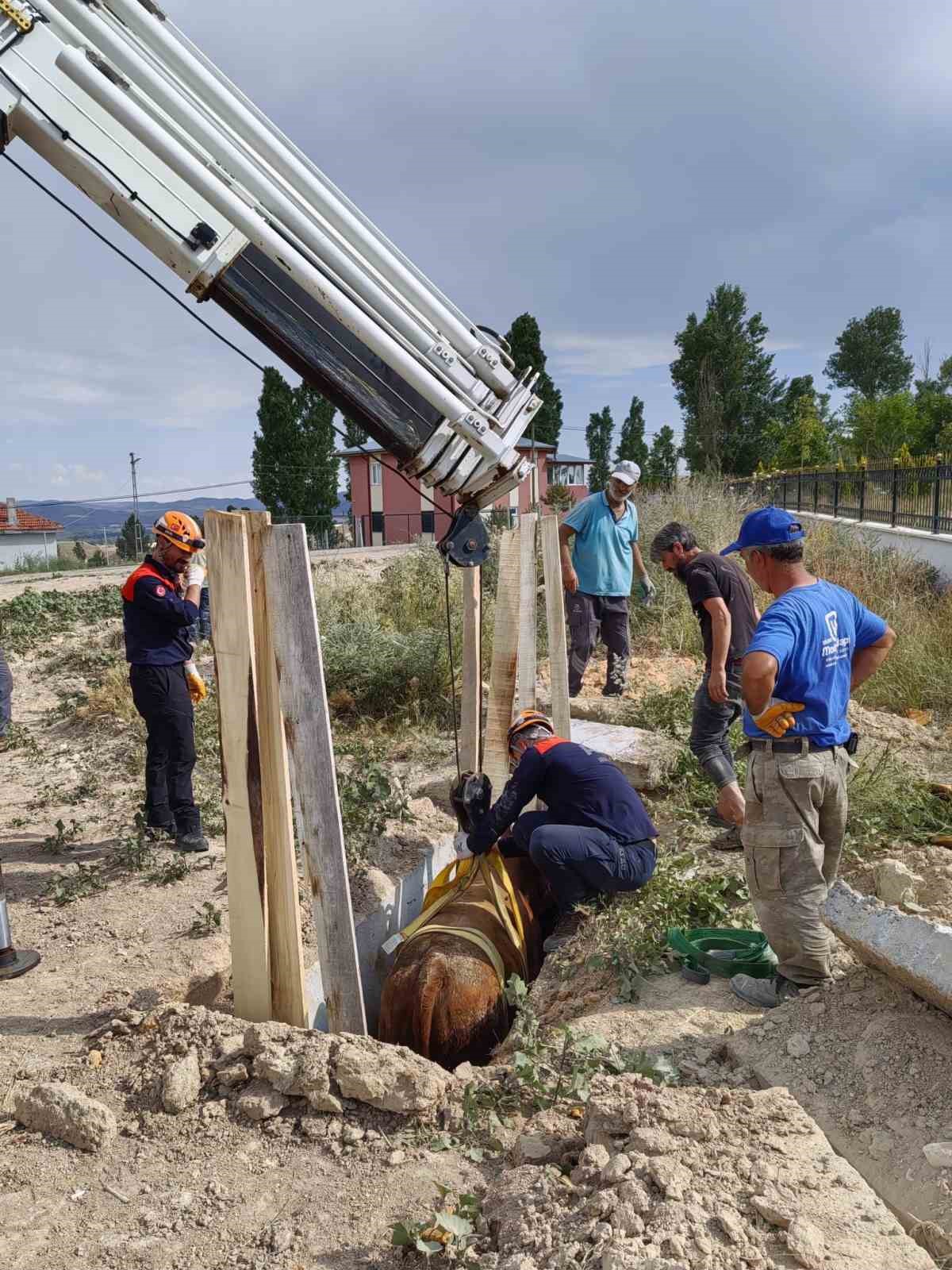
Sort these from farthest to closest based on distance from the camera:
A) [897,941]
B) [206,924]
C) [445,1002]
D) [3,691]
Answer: [3,691], [206,924], [445,1002], [897,941]

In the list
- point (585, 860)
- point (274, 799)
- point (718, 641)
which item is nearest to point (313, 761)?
point (274, 799)

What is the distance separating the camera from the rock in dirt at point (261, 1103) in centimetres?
258

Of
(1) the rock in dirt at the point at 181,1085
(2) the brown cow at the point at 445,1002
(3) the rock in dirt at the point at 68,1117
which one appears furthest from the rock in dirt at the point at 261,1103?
(2) the brown cow at the point at 445,1002

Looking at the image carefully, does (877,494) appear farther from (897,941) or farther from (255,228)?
(255,228)

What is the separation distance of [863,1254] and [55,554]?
4286 cm

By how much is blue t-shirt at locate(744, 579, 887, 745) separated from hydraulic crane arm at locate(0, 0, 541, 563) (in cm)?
126

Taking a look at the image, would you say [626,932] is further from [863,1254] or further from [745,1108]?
[863,1254]

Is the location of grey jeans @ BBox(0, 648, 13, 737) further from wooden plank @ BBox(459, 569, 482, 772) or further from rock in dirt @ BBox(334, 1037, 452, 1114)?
rock in dirt @ BBox(334, 1037, 452, 1114)

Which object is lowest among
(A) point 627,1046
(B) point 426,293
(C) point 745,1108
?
(A) point 627,1046

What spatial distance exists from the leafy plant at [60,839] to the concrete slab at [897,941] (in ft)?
13.8

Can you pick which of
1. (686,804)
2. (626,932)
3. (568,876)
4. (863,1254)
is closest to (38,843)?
(568,876)

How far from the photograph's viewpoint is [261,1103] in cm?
258

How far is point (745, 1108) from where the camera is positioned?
2273mm

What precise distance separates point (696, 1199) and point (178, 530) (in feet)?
13.0
